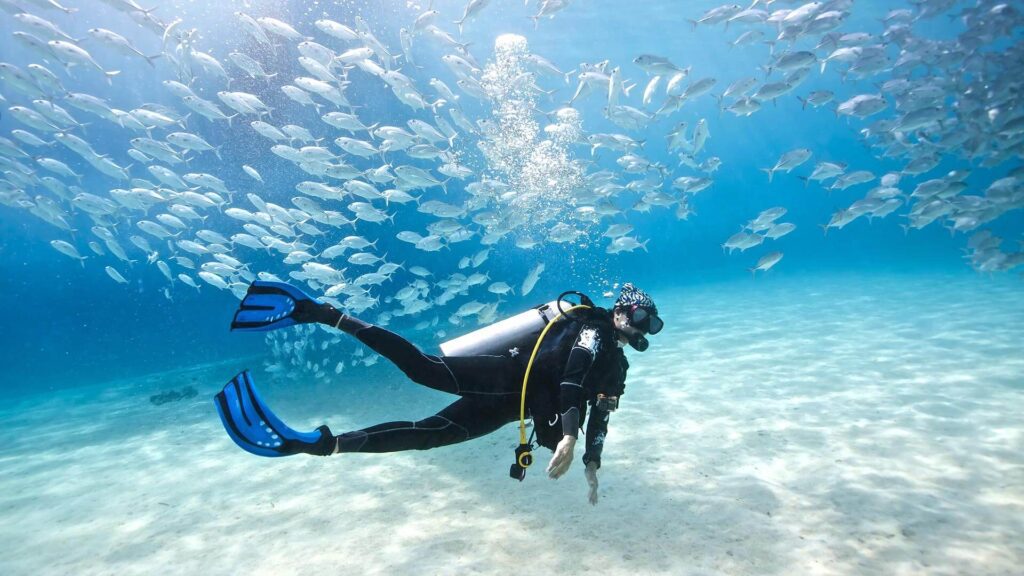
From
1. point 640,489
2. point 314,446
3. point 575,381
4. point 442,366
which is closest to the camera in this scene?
point 575,381

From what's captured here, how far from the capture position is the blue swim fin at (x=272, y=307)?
3.54 meters

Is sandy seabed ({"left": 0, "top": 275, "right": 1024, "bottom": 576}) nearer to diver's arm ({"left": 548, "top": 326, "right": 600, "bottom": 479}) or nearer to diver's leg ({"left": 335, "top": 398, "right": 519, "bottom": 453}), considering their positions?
diver's leg ({"left": 335, "top": 398, "right": 519, "bottom": 453})

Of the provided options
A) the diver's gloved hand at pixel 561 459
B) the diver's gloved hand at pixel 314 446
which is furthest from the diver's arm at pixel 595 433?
the diver's gloved hand at pixel 314 446

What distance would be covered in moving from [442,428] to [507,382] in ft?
2.13

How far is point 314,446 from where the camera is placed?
3.16 meters

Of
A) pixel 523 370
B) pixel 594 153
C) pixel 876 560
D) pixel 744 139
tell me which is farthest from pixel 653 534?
pixel 744 139

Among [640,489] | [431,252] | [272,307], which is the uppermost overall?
[431,252]

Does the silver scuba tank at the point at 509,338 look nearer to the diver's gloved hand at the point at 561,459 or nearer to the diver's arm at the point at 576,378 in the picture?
the diver's arm at the point at 576,378

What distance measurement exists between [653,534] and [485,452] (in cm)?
285

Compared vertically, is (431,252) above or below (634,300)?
above

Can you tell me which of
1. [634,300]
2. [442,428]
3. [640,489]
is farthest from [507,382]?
[640,489]

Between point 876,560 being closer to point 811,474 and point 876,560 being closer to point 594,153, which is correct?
point 811,474

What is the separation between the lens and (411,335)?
16250 millimetres

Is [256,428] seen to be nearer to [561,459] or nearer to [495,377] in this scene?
[495,377]
